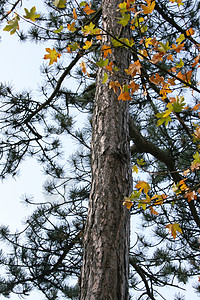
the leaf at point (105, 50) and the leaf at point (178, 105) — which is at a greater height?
the leaf at point (105, 50)

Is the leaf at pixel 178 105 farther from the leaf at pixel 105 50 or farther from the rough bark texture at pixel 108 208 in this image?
the rough bark texture at pixel 108 208

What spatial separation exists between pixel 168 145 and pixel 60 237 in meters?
1.47

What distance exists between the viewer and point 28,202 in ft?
10.4

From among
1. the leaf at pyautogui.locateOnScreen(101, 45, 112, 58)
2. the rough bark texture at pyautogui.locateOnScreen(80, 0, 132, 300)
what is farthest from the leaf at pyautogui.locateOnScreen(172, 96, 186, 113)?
the rough bark texture at pyautogui.locateOnScreen(80, 0, 132, 300)

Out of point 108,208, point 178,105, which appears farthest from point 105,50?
point 108,208

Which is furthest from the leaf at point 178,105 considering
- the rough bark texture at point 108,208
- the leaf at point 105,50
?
the rough bark texture at point 108,208

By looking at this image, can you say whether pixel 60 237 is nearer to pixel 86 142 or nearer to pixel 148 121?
pixel 86 142

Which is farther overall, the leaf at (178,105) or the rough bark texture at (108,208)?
the rough bark texture at (108,208)

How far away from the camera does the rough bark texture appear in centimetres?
120

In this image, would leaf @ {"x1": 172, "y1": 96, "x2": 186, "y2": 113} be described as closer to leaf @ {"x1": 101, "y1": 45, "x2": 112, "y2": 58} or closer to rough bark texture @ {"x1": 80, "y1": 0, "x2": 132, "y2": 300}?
leaf @ {"x1": 101, "y1": 45, "x2": 112, "y2": 58}

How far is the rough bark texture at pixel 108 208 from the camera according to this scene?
3.94ft

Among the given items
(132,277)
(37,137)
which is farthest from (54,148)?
(132,277)

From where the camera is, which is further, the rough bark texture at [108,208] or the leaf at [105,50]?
the rough bark texture at [108,208]

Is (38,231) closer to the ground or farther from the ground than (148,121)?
closer to the ground
